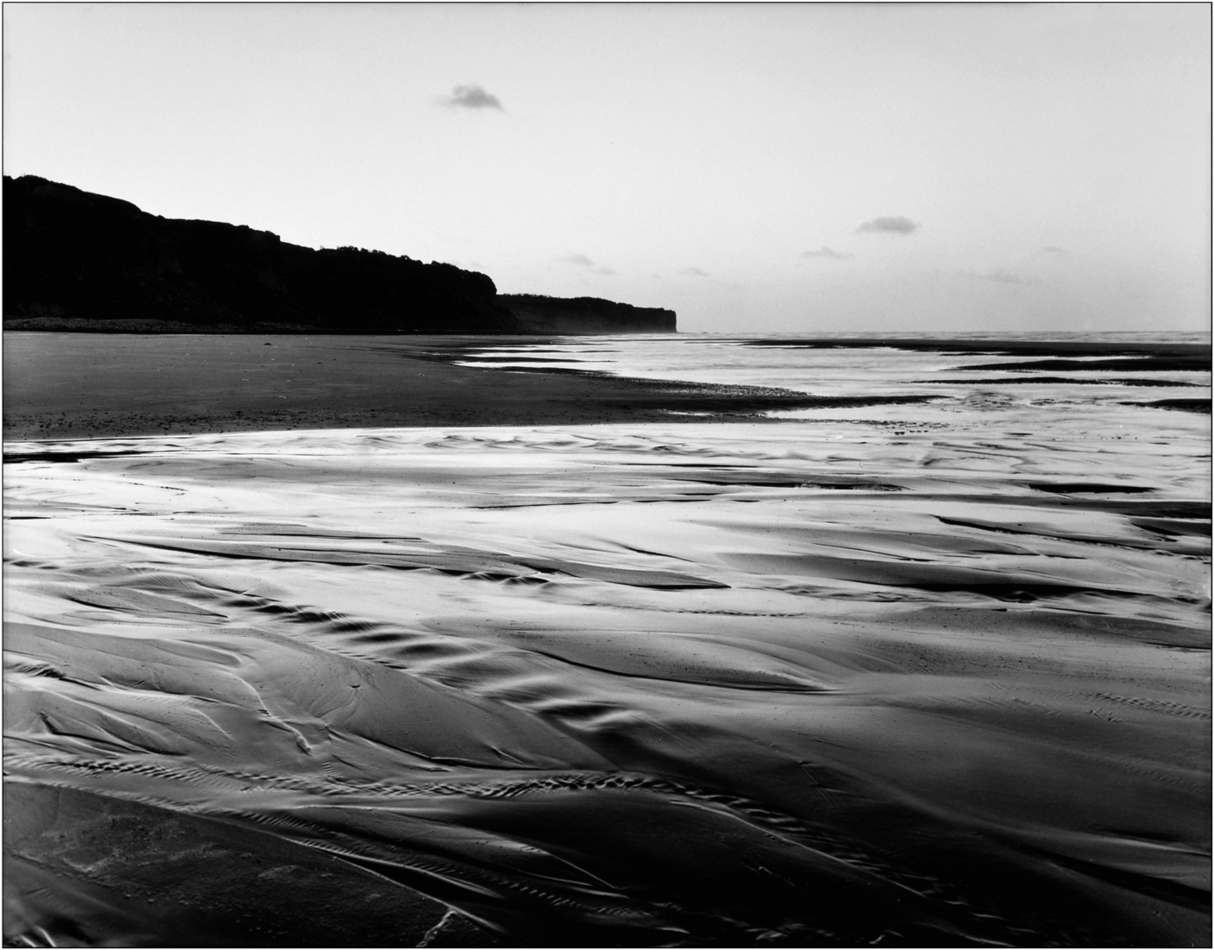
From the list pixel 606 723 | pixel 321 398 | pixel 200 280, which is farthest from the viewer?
pixel 200 280

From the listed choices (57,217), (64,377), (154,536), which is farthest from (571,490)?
(57,217)

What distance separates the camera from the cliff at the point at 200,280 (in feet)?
199

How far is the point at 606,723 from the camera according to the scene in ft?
10.00

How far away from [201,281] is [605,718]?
281 feet

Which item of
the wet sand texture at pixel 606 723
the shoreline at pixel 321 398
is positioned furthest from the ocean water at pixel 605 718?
the shoreline at pixel 321 398

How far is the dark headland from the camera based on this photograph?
60312 mm

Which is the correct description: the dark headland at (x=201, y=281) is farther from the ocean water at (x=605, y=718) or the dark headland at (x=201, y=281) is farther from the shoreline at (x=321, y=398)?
the ocean water at (x=605, y=718)

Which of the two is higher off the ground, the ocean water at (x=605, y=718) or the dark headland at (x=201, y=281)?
the dark headland at (x=201, y=281)

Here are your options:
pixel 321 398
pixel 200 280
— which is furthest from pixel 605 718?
pixel 200 280

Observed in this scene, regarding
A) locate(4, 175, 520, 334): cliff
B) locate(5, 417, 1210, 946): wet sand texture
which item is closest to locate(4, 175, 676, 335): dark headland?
locate(4, 175, 520, 334): cliff

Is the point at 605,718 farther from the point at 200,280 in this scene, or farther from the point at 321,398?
the point at 200,280

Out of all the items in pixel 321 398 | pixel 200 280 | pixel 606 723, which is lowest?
pixel 606 723

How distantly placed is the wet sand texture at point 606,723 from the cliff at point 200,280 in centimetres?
4146

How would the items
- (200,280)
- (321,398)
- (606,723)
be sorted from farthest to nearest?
(200,280), (321,398), (606,723)
